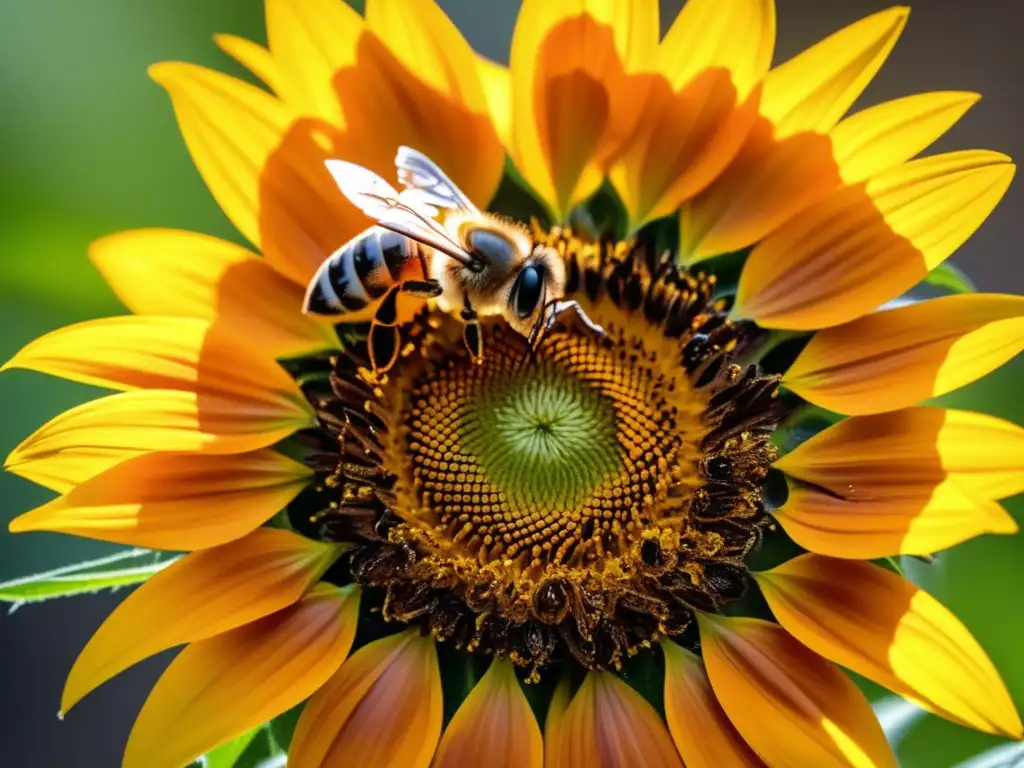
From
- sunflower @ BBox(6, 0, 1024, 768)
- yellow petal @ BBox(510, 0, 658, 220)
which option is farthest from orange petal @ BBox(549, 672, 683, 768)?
yellow petal @ BBox(510, 0, 658, 220)

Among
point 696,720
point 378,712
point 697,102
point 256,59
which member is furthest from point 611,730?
point 256,59

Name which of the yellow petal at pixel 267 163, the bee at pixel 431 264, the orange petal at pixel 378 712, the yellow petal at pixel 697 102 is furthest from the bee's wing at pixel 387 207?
the orange petal at pixel 378 712

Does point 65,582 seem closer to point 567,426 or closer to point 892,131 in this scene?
point 567,426

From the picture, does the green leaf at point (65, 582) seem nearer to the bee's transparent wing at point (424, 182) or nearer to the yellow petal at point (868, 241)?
the bee's transparent wing at point (424, 182)

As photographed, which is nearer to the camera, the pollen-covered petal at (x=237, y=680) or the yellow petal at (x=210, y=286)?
the pollen-covered petal at (x=237, y=680)

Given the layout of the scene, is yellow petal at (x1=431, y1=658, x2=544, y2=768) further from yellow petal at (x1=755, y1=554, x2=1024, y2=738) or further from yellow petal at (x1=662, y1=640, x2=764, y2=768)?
yellow petal at (x1=755, y1=554, x2=1024, y2=738)
